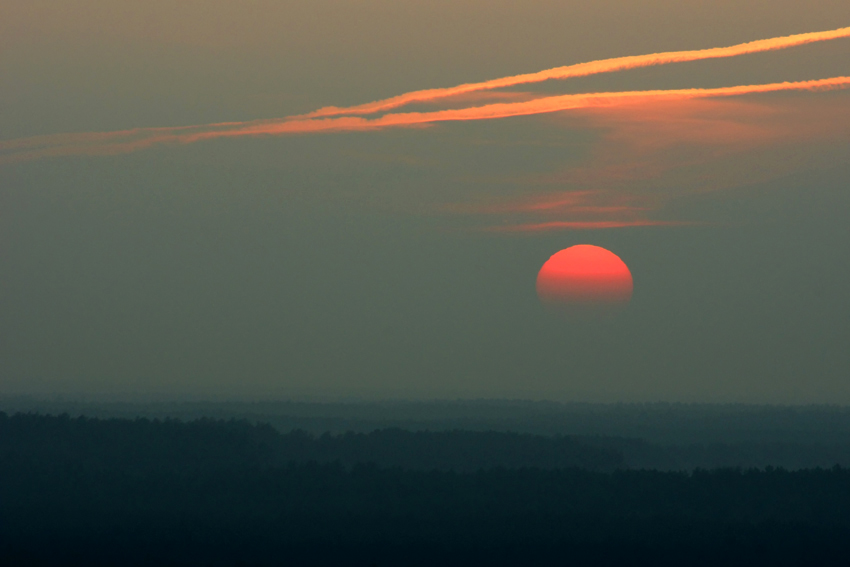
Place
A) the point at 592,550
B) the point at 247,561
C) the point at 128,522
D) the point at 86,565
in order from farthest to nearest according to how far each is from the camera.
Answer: the point at 128,522, the point at 592,550, the point at 247,561, the point at 86,565

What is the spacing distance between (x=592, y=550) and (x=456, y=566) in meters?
24.2

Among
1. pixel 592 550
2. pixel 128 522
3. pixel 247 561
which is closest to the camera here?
pixel 247 561

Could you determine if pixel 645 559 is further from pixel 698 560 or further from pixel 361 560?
pixel 361 560

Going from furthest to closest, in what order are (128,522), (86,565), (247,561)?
(128,522)
(247,561)
(86,565)

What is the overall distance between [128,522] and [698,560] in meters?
97.1

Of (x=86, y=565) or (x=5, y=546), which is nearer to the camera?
(x=86, y=565)

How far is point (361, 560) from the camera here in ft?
547

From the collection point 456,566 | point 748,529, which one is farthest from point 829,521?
point 456,566

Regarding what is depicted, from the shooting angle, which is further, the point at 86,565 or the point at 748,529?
the point at 748,529

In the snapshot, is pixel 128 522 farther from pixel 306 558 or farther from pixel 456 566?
pixel 456 566

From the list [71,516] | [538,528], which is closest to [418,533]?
[538,528]

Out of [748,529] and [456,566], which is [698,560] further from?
[456,566]

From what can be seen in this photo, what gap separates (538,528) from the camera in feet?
643

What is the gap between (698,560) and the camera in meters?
172
